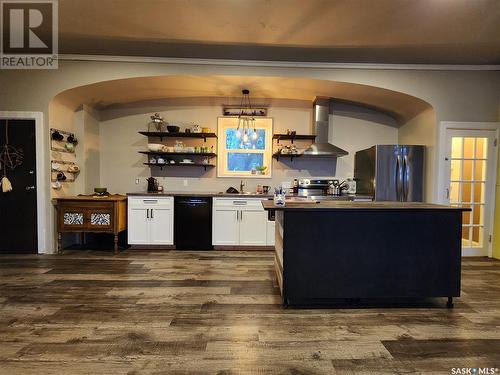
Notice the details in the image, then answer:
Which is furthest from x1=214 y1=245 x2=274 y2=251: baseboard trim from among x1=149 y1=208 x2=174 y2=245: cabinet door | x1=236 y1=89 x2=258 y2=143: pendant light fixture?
x1=236 y1=89 x2=258 y2=143: pendant light fixture

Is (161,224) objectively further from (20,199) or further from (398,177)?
(398,177)

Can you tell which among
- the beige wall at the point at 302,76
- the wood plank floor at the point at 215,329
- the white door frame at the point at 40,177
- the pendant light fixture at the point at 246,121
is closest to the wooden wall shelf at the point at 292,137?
the pendant light fixture at the point at 246,121

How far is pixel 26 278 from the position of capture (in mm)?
3184

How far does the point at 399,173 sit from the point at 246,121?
270cm

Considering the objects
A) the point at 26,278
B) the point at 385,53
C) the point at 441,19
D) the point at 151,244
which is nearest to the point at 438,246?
A: the point at 441,19

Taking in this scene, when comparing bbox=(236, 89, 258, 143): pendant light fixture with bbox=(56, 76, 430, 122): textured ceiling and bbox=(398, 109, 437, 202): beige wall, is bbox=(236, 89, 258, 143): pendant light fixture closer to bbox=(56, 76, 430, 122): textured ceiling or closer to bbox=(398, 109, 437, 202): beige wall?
bbox=(56, 76, 430, 122): textured ceiling

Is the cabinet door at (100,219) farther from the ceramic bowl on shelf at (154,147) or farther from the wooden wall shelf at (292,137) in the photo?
the wooden wall shelf at (292,137)

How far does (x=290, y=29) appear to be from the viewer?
315cm

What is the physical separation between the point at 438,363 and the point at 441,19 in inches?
125

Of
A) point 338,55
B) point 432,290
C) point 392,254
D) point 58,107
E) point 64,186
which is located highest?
point 338,55

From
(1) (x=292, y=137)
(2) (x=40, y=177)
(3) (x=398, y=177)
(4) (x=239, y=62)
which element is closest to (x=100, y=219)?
(2) (x=40, y=177)

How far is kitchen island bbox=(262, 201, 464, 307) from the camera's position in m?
2.51

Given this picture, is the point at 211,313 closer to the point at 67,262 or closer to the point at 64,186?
the point at 67,262

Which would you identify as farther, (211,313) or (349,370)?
(211,313)
